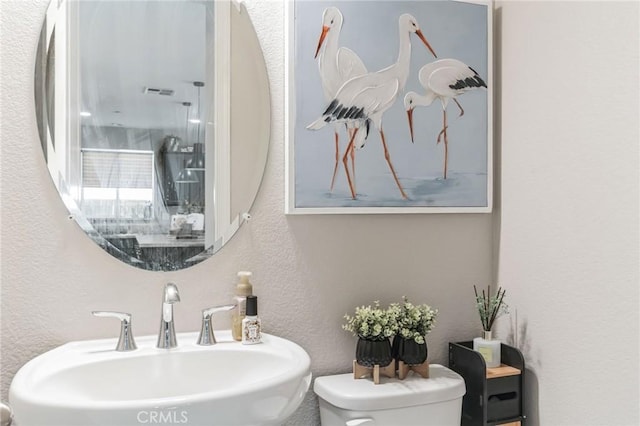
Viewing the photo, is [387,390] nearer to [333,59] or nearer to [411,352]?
[411,352]

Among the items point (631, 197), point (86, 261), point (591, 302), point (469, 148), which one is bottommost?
point (591, 302)

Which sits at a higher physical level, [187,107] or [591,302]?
[187,107]

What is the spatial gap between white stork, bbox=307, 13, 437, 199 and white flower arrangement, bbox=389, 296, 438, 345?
35cm

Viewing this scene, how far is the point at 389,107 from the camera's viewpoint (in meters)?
1.67

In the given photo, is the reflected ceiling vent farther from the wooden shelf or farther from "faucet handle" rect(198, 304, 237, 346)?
the wooden shelf

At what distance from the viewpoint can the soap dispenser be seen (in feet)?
4.84

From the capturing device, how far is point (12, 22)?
136 centimetres

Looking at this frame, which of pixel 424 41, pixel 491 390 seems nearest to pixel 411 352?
pixel 491 390

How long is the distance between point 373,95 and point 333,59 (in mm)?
154

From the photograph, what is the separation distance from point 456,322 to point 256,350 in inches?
27.2

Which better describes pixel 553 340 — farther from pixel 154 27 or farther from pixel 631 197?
pixel 154 27

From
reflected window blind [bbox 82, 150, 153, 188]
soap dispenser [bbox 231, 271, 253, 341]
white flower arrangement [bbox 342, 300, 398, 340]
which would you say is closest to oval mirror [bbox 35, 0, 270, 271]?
reflected window blind [bbox 82, 150, 153, 188]

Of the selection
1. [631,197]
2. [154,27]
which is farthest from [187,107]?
[631,197]

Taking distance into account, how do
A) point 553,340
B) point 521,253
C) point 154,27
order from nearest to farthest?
point 154,27 → point 553,340 → point 521,253
